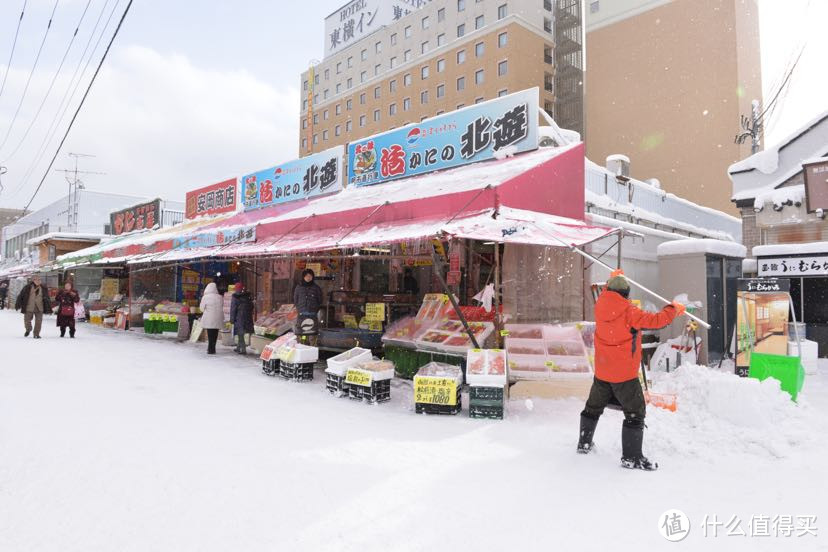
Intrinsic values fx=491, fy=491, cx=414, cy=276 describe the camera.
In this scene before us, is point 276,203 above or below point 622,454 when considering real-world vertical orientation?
above

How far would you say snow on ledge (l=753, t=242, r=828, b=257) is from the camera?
1230 cm

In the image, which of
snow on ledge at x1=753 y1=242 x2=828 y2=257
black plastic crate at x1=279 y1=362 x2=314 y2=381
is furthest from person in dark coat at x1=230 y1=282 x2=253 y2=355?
snow on ledge at x1=753 y1=242 x2=828 y2=257

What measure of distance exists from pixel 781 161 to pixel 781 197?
1300 mm

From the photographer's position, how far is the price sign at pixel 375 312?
34.3 ft

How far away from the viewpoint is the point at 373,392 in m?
6.87

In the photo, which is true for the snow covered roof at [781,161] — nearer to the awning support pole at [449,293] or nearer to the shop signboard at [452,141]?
the shop signboard at [452,141]

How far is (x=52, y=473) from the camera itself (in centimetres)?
410

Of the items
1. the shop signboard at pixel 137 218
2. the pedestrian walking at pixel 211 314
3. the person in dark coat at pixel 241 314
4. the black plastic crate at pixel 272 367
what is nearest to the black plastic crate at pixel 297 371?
the black plastic crate at pixel 272 367

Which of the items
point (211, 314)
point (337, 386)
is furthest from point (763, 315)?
point (211, 314)

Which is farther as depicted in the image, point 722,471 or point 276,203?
point 276,203

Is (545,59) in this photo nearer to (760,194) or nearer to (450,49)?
(450,49)

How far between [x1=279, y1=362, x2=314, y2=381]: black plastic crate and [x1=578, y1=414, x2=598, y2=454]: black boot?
510 cm

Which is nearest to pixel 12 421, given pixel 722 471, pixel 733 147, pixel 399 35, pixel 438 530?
pixel 438 530

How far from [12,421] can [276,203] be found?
1021 centimetres
